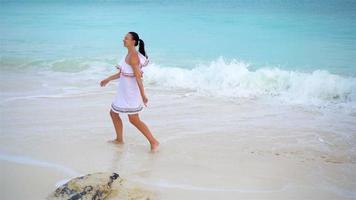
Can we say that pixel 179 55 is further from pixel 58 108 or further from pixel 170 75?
pixel 58 108

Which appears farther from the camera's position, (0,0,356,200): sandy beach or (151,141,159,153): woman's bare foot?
(151,141,159,153): woman's bare foot

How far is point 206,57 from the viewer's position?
1580 cm

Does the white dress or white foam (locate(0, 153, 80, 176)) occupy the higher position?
the white dress

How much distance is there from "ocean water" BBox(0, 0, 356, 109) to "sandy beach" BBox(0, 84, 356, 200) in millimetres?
1344

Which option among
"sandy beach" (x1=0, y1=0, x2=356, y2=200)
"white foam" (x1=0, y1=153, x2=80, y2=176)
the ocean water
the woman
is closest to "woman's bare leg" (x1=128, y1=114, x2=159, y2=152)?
the woman

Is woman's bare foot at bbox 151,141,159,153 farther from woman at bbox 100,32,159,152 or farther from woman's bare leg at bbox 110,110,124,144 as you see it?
woman's bare leg at bbox 110,110,124,144

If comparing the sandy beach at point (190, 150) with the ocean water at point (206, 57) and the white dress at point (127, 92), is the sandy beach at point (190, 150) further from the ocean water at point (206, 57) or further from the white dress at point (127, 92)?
the ocean water at point (206, 57)

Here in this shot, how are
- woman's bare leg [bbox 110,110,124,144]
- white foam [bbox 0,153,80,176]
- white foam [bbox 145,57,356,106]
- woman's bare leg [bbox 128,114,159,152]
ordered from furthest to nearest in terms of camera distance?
1. white foam [bbox 145,57,356,106]
2. woman's bare leg [bbox 110,110,124,144]
3. woman's bare leg [bbox 128,114,159,152]
4. white foam [bbox 0,153,80,176]

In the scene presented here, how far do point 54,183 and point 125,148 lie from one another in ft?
4.11

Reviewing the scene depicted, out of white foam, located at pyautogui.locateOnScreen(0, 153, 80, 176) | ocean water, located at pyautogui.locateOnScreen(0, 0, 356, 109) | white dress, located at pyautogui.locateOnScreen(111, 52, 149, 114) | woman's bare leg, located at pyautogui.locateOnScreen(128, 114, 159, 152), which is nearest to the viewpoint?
Result: white foam, located at pyautogui.locateOnScreen(0, 153, 80, 176)

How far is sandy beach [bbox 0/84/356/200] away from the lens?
14.6 feet

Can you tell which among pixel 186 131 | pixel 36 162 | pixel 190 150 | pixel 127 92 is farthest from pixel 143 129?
pixel 36 162

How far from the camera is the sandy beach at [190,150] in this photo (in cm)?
445

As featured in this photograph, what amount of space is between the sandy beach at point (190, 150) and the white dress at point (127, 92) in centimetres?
50
